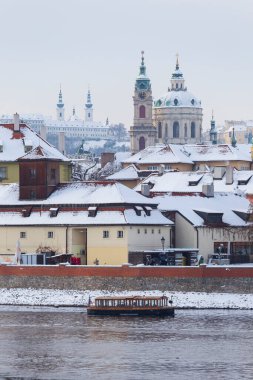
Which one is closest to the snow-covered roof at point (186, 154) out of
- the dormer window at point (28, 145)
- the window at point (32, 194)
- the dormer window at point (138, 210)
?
the dormer window at point (28, 145)

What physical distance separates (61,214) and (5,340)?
97.2 feet

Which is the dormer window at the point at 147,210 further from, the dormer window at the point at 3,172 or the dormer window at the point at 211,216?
the dormer window at the point at 3,172

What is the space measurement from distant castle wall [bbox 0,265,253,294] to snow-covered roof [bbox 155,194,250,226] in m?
15.0

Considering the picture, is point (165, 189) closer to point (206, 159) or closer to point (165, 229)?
point (165, 229)

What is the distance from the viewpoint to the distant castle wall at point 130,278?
108438mm

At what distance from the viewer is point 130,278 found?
362 ft

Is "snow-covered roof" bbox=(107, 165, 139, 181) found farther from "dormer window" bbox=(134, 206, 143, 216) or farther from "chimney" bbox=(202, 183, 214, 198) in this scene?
"dormer window" bbox=(134, 206, 143, 216)

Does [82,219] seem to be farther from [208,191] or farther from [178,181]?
[178,181]

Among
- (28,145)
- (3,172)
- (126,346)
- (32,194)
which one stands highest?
(28,145)

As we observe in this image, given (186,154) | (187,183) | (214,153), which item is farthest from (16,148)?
(214,153)

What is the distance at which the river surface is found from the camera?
3162 inches

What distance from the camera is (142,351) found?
86.2 m

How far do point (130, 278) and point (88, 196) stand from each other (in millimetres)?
12207

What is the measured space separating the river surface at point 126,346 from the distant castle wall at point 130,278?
12.4 feet
